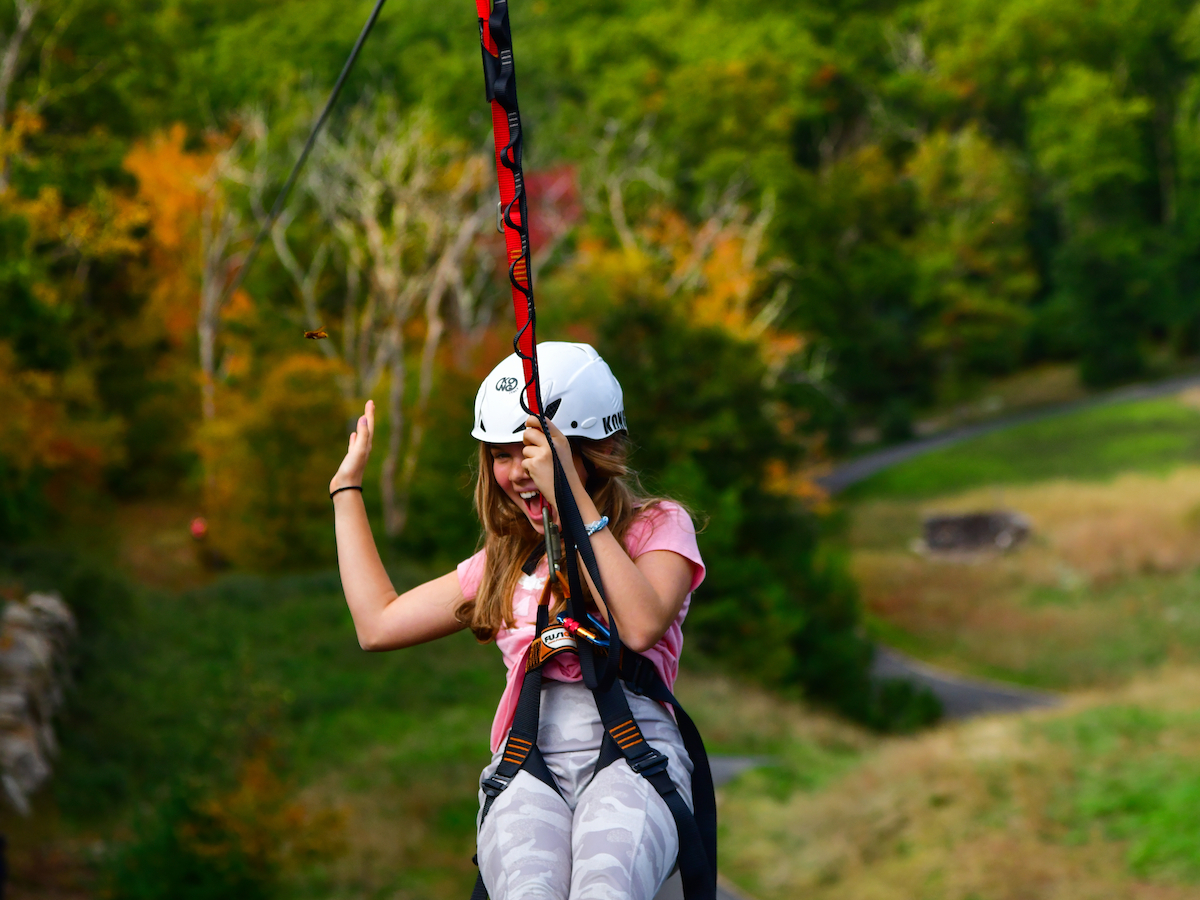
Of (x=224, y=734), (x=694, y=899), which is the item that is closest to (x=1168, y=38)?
(x=224, y=734)

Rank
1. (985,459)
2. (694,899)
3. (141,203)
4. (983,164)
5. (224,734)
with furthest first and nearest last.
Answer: (983,164) → (985,459) → (141,203) → (224,734) → (694,899)

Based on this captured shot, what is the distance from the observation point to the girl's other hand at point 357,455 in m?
3.02

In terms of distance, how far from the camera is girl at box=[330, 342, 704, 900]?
2.66 m

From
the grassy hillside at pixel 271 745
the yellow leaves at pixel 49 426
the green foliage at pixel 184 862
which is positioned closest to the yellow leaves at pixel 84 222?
the yellow leaves at pixel 49 426

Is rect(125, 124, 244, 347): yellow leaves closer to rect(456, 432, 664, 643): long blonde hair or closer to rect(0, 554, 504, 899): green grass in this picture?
rect(0, 554, 504, 899): green grass

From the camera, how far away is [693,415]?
26.2 metres

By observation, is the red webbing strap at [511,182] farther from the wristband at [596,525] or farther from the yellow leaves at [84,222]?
the yellow leaves at [84,222]

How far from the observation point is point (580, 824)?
2699 millimetres

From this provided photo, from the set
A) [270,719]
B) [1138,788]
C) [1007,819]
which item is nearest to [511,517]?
[1007,819]

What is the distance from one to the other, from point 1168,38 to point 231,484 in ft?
165

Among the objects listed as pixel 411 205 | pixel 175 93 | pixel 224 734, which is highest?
pixel 175 93

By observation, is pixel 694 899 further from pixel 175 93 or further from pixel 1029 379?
pixel 1029 379

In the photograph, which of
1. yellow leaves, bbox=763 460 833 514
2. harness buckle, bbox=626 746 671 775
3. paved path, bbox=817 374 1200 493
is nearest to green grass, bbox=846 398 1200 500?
paved path, bbox=817 374 1200 493

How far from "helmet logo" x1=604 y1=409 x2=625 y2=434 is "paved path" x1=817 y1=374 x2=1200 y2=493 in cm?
4249
